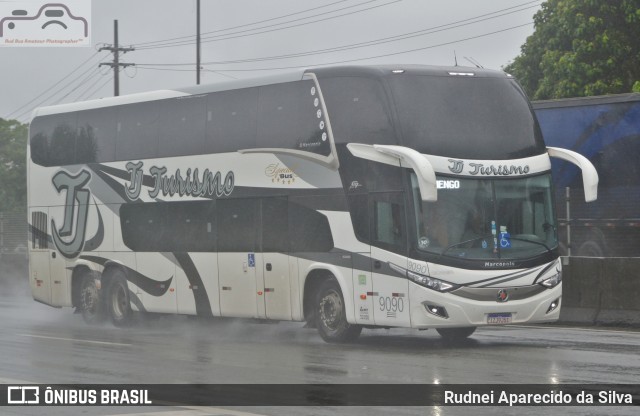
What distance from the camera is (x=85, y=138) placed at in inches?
1025

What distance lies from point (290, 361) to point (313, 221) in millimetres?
3605

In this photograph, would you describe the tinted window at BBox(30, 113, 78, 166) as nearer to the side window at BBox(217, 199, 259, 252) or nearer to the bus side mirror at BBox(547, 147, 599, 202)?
the side window at BBox(217, 199, 259, 252)

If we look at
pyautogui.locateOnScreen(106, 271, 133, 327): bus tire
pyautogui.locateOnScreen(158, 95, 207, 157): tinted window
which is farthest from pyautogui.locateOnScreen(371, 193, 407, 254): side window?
pyautogui.locateOnScreen(106, 271, 133, 327): bus tire

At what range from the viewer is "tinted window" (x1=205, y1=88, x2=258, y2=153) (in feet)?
70.5

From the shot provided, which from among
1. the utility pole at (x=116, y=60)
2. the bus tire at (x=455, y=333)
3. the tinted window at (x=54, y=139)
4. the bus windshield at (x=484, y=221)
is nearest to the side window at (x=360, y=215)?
the bus windshield at (x=484, y=221)

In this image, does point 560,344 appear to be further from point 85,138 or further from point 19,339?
point 85,138

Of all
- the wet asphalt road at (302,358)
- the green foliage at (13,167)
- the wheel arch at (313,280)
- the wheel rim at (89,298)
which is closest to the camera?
the wet asphalt road at (302,358)

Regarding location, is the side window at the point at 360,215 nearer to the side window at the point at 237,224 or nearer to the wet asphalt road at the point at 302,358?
the wet asphalt road at the point at 302,358

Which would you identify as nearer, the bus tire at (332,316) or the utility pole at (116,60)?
the bus tire at (332,316)

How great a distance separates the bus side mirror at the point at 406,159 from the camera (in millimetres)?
17656

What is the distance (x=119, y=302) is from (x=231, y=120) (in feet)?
16.8

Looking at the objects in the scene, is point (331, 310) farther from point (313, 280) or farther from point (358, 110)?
point (358, 110)

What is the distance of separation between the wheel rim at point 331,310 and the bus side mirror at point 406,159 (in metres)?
2.14

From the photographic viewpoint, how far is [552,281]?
18703 millimetres
